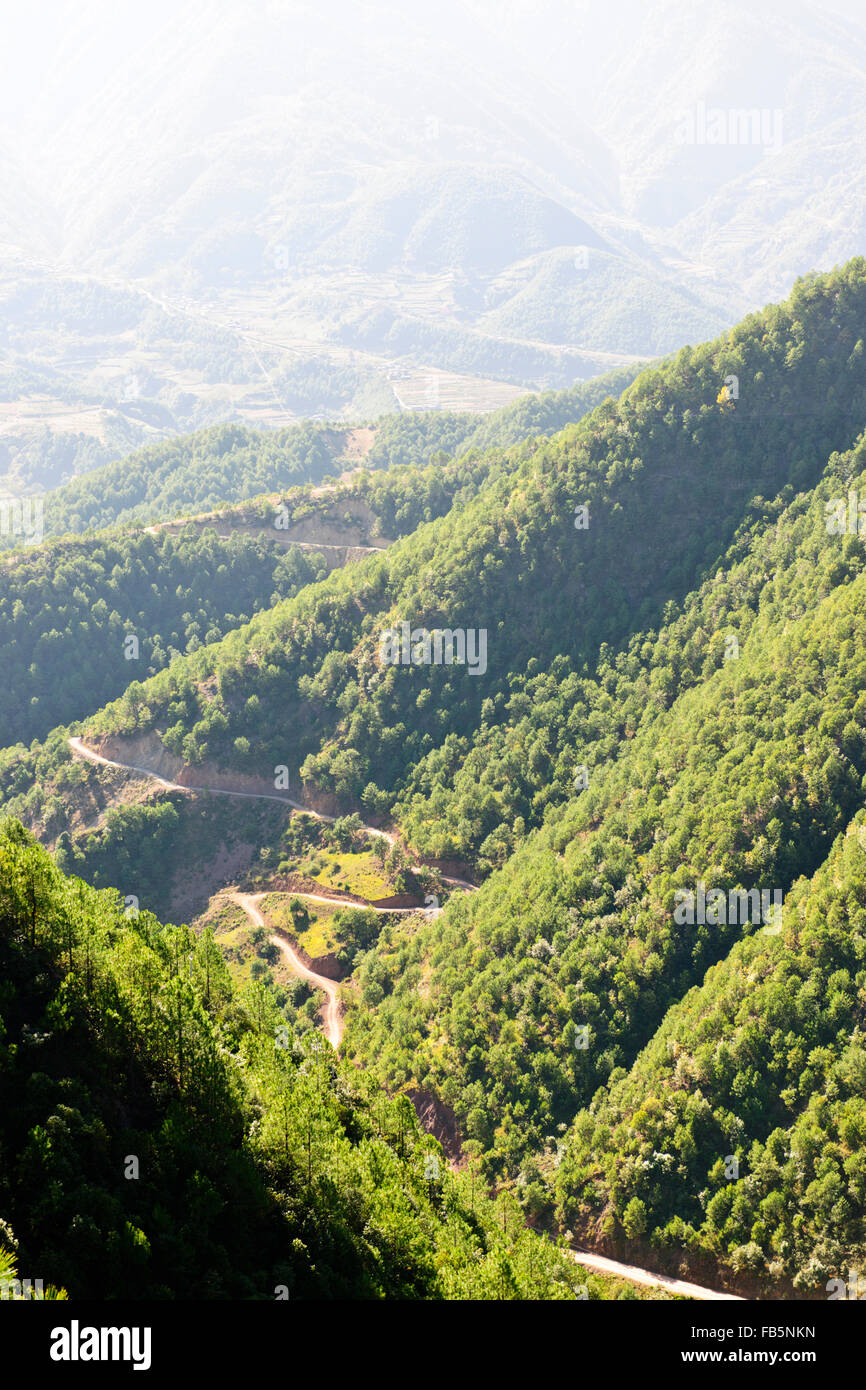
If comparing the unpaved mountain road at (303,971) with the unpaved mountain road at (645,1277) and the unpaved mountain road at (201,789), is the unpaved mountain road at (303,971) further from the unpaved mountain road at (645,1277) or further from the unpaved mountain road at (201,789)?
the unpaved mountain road at (645,1277)

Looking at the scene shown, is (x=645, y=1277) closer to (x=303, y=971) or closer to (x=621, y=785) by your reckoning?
(x=621, y=785)

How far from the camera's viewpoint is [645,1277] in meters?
76.0

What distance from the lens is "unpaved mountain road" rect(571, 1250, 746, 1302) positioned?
7206 centimetres

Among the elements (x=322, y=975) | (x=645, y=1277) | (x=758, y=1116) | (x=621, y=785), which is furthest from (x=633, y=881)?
(x=322, y=975)

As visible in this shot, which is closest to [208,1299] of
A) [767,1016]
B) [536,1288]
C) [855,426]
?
[536,1288]

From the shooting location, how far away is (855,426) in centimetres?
15050

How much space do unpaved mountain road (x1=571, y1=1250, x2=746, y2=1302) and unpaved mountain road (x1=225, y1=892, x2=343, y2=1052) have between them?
3842 cm

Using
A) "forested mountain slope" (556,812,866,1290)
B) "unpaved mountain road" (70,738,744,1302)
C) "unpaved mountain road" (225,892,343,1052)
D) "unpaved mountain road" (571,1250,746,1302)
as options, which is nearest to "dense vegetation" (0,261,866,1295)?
→ "forested mountain slope" (556,812,866,1290)

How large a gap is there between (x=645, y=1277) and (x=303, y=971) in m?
61.5

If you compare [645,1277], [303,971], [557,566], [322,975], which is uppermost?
[557,566]

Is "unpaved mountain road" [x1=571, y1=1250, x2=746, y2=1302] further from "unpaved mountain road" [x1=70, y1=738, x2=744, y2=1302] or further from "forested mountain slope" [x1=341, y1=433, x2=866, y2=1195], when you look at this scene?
"forested mountain slope" [x1=341, y1=433, x2=866, y2=1195]
